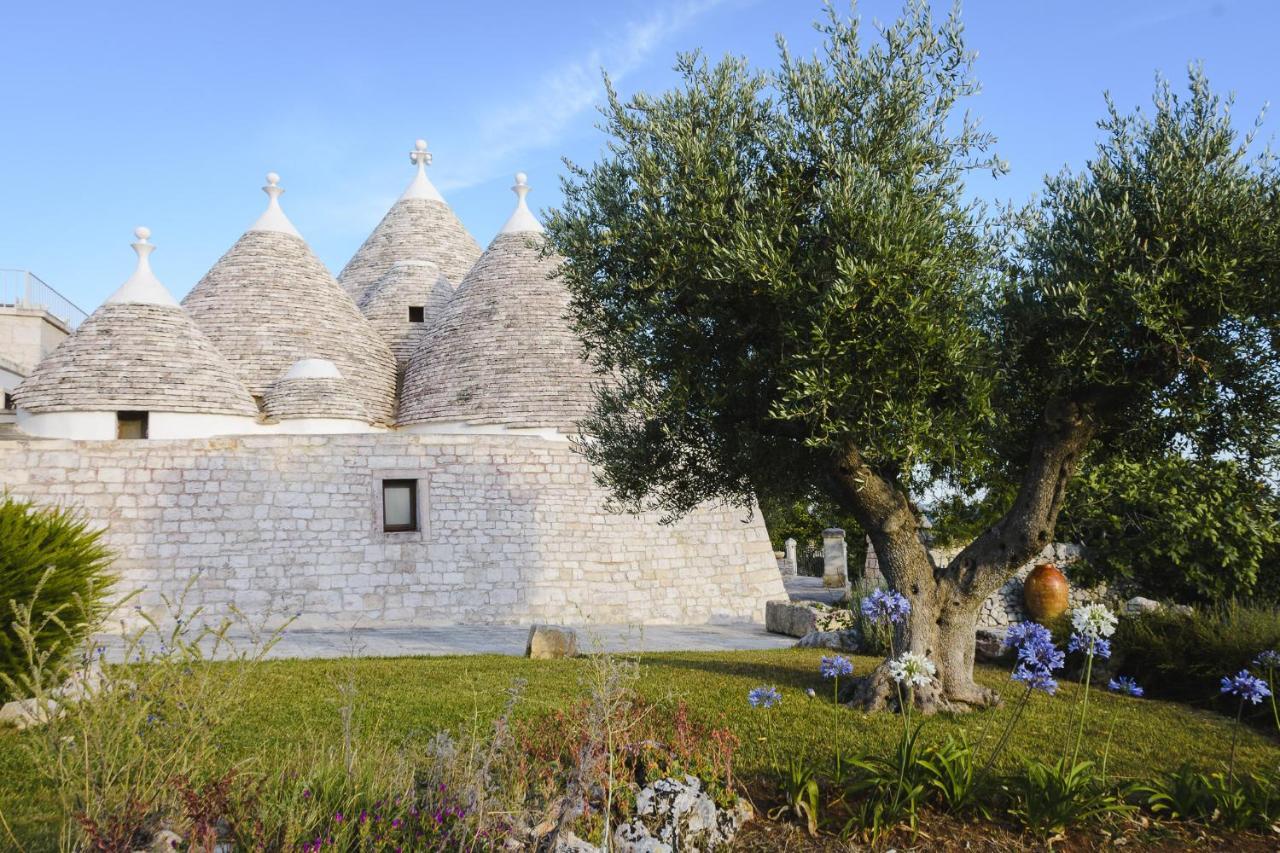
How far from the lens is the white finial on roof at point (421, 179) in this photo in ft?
84.2

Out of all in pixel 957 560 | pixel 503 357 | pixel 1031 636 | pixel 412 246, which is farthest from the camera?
pixel 412 246

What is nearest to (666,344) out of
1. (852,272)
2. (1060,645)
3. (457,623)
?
(852,272)

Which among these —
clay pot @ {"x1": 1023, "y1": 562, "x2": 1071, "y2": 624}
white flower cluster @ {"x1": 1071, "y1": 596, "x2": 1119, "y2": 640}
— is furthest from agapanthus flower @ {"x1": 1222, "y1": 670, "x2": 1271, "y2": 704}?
clay pot @ {"x1": 1023, "y1": 562, "x2": 1071, "y2": 624}

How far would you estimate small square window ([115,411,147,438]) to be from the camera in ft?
52.3

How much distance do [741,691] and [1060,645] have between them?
3803 millimetres

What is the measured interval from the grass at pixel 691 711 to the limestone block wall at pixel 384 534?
4.70 meters

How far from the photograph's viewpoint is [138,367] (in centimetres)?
1605

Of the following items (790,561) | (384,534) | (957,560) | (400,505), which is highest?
(400,505)

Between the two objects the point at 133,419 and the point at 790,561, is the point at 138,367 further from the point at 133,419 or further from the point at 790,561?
the point at 790,561

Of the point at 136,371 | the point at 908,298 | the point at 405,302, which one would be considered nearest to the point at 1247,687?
the point at 908,298

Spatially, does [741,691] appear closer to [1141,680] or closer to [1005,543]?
[1005,543]

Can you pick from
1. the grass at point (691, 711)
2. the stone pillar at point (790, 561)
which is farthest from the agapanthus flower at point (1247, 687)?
the stone pillar at point (790, 561)

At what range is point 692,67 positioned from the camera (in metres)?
7.40

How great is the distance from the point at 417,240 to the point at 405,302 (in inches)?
107
